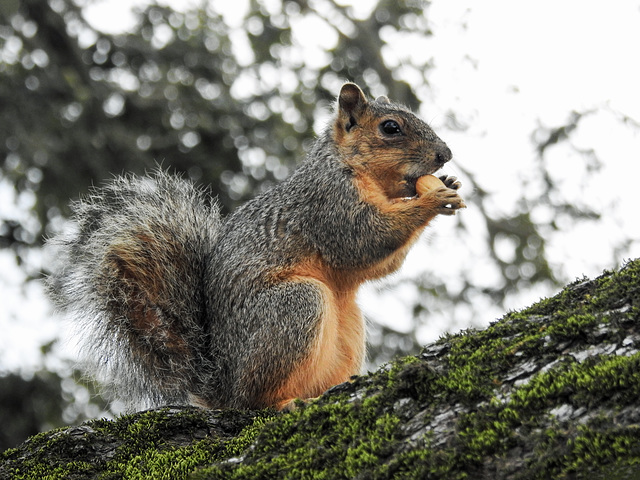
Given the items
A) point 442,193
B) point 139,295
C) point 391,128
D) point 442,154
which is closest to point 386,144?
point 391,128

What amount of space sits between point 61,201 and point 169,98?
3.21ft

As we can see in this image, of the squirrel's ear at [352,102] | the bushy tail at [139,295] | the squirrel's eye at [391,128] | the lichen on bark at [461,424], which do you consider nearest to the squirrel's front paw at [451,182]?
the squirrel's eye at [391,128]

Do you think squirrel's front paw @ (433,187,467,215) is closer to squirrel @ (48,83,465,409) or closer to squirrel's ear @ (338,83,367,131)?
squirrel @ (48,83,465,409)

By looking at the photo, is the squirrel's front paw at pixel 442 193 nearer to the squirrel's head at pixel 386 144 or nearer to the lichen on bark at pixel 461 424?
the squirrel's head at pixel 386 144

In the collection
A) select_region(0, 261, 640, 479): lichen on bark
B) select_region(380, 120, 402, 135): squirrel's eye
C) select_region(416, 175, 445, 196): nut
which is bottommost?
select_region(0, 261, 640, 479): lichen on bark

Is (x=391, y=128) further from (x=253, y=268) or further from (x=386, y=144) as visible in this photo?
(x=253, y=268)

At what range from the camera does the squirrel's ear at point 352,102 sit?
355 cm

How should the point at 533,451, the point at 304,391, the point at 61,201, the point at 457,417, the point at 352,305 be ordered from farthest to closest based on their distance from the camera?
the point at 61,201
the point at 352,305
the point at 304,391
the point at 457,417
the point at 533,451

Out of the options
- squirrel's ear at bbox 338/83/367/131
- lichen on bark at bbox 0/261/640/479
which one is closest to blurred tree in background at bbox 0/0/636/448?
squirrel's ear at bbox 338/83/367/131

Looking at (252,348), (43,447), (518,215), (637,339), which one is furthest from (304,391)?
(518,215)

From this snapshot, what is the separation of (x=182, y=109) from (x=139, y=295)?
2123 mm

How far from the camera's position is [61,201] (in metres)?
4.70

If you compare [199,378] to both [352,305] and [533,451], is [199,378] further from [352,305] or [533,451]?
[533,451]

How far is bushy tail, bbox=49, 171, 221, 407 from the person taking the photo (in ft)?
9.62
